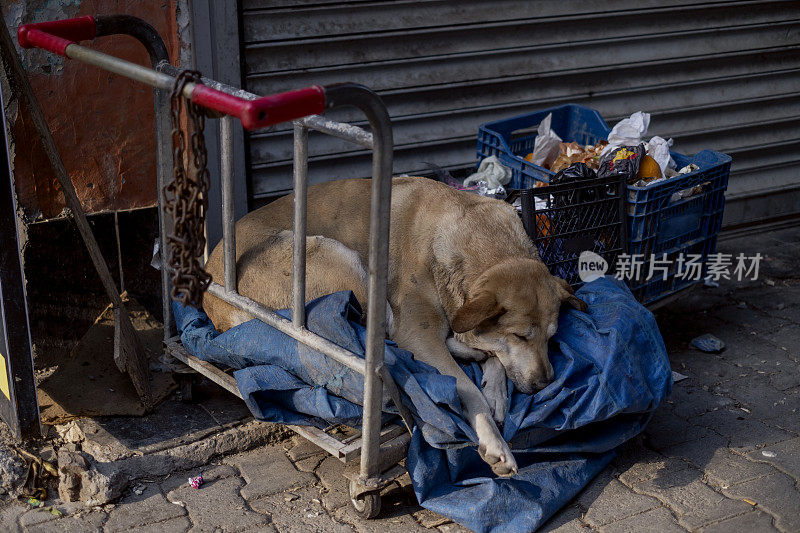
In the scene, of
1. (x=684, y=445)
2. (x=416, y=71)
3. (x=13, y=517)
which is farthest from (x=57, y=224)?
(x=684, y=445)

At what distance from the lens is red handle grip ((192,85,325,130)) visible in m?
2.21

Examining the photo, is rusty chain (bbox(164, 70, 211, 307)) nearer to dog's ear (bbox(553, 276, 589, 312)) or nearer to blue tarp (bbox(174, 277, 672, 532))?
blue tarp (bbox(174, 277, 672, 532))

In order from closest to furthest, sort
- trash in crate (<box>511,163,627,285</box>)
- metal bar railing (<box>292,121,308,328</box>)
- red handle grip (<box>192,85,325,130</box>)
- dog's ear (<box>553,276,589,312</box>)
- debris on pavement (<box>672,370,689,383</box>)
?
red handle grip (<box>192,85,325,130</box>) < metal bar railing (<box>292,121,308,328</box>) < dog's ear (<box>553,276,589,312</box>) < trash in crate (<box>511,163,627,285</box>) < debris on pavement (<box>672,370,689,383</box>)

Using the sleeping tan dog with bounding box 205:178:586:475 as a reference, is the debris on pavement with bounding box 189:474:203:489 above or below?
below

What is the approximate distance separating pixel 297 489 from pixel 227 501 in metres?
0.30

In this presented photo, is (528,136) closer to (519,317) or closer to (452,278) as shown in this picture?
(452,278)

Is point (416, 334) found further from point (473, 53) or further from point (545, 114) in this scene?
point (473, 53)

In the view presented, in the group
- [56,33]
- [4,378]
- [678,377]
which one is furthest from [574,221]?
[4,378]

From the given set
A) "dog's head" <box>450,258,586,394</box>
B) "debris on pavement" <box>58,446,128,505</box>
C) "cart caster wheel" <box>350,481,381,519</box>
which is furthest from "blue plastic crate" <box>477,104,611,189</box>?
"debris on pavement" <box>58,446,128,505</box>

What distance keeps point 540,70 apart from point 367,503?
3437 millimetres

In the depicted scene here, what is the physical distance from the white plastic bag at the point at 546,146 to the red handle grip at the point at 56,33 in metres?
2.51

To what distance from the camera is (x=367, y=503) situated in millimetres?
3215

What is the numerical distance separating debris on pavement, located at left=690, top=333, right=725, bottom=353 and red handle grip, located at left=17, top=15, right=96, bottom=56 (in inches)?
143

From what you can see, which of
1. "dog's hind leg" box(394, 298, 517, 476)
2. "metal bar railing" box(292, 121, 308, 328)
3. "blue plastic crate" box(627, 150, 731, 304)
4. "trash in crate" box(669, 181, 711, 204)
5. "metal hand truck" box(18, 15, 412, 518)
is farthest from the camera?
"trash in crate" box(669, 181, 711, 204)
